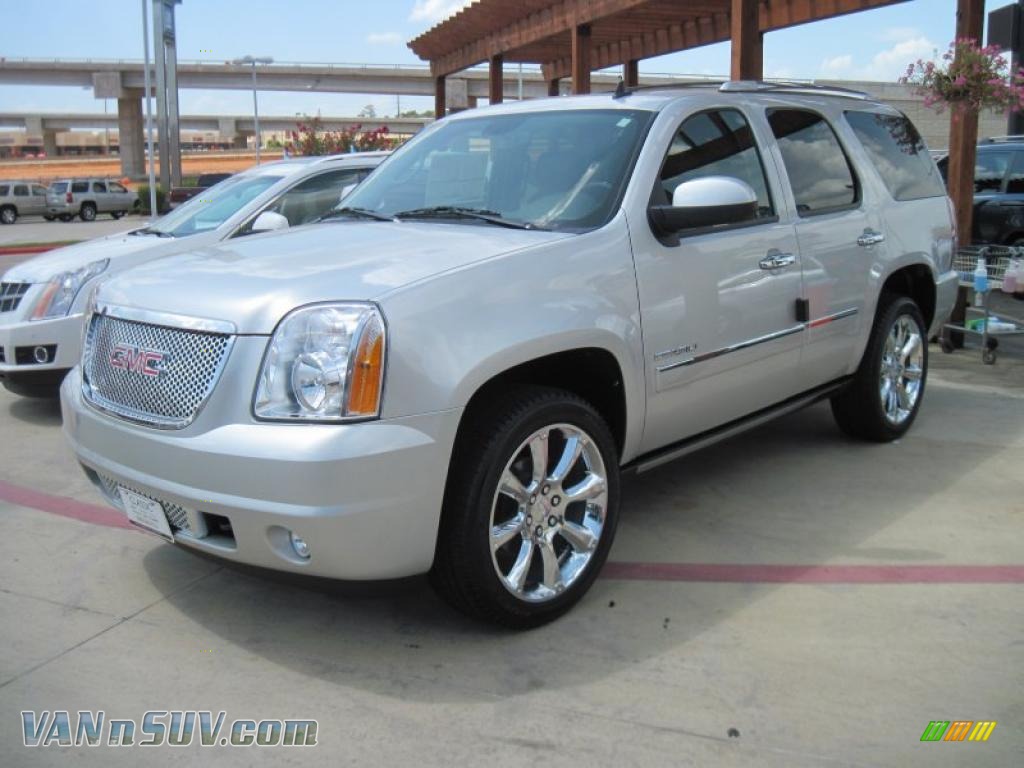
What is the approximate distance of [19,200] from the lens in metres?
40.8

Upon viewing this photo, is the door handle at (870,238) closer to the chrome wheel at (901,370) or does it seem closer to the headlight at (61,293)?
the chrome wheel at (901,370)

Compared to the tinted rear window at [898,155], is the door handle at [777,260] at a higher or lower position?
lower

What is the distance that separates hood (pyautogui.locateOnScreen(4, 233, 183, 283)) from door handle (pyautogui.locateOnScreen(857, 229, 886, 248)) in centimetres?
444

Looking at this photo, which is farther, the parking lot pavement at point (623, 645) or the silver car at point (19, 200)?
the silver car at point (19, 200)

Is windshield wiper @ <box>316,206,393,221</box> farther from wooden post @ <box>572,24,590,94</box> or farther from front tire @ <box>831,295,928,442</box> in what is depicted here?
wooden post @ <box>572,24,590,94</box>

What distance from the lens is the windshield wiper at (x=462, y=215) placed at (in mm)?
3948

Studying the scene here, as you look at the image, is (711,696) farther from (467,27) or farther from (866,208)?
(467,27)

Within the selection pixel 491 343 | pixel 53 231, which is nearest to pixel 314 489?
pixel 491 343

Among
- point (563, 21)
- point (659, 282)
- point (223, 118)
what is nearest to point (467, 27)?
point (563, 21)

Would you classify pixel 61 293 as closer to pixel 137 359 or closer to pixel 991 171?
pixel 137 359

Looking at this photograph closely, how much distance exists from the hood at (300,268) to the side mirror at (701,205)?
48 cm

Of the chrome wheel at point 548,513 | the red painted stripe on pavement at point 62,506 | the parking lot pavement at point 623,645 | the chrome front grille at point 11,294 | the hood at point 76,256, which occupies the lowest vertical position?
the parking lot pavement at point 623,645

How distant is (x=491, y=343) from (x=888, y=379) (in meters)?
3.32

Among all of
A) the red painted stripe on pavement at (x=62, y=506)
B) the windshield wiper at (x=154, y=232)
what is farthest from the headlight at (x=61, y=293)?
the red painted stripe on pavement at (x=62, y=506)
